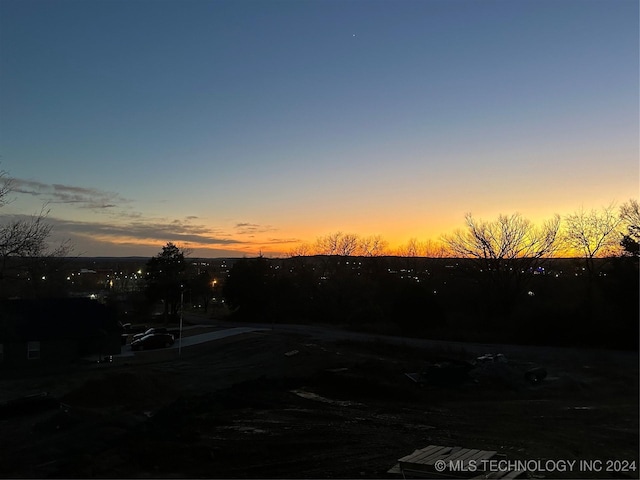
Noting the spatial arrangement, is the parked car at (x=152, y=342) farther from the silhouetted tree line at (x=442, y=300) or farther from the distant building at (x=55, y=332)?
the silhouetted tree line at (x=442, y=300)

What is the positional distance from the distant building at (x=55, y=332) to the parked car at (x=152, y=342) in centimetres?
339

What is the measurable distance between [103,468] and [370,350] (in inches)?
998

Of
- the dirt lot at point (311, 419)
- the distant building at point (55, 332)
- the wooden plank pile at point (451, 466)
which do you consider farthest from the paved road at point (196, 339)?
the wooden plank pile at point (451, 466)

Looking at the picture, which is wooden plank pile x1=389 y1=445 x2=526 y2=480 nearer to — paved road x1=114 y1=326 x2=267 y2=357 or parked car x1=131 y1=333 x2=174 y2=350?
paved road x1=114 y1=326 x2=267 y2=357

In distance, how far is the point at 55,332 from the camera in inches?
1375

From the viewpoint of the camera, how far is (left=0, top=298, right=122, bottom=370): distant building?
109 ft

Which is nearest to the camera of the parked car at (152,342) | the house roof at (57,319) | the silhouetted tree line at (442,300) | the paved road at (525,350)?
the paved road at (525,350)

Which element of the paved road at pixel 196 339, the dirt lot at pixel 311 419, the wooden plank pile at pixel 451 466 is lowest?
the paved road at pixel 196 339

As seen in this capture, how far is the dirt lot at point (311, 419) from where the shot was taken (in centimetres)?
1299

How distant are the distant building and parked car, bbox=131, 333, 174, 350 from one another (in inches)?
133

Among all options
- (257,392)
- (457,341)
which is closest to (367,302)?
(457,341)

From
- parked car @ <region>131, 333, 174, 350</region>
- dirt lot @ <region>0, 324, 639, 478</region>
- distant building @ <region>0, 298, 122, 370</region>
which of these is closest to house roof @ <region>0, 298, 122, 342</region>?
distant building @ <region>0, 298, 122, 370</region>

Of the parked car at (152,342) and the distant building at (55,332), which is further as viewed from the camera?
the parked car at (152,342)

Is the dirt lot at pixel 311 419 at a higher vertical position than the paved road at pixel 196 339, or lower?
higher
